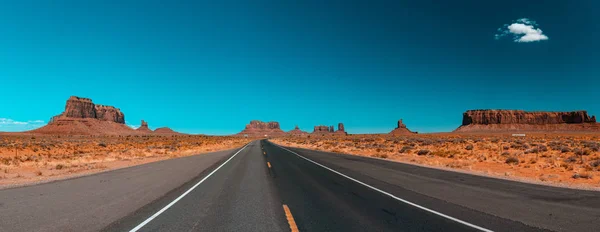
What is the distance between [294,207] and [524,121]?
647 feet

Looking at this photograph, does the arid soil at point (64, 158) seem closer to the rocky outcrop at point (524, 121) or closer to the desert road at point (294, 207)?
the desert road at point (294, 207)

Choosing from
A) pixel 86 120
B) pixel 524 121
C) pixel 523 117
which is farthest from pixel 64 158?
pixel 523 117

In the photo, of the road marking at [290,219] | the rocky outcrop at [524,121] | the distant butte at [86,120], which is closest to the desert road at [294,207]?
the road marking at [290,219]

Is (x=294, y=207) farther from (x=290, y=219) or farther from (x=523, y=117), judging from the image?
(x=523, y=117)

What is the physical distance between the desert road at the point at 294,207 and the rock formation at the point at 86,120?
148856mm

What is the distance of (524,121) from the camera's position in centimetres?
16450

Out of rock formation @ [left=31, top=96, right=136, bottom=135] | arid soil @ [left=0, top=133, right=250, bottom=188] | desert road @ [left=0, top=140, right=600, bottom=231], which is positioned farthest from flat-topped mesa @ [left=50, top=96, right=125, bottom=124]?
desert road @ [left=0, top=140, right=600, bottom=231]

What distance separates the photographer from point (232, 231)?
554 centimetres

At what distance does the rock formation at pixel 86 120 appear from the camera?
134000 mm

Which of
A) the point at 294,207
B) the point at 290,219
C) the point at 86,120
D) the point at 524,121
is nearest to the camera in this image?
the point at 290,219

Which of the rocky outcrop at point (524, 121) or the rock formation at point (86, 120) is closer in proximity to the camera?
the rock formation at point (86, 120)

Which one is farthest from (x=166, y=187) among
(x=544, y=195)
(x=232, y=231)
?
(x=544, y=195)

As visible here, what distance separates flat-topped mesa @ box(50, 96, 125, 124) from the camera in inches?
6152

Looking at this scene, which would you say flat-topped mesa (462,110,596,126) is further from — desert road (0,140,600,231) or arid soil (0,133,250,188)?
desert road (0,140,600,231)
